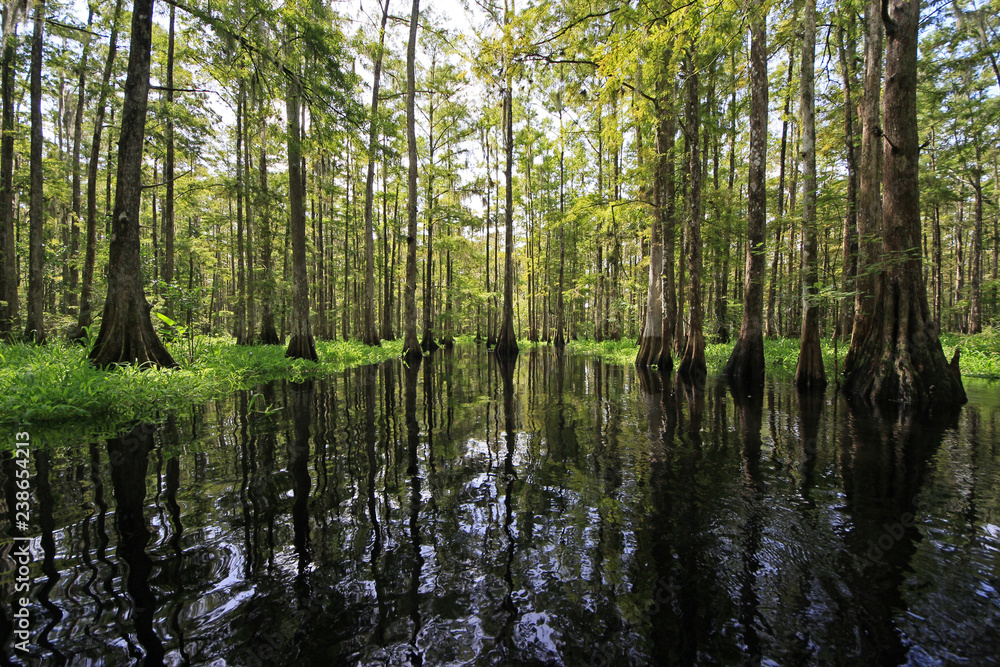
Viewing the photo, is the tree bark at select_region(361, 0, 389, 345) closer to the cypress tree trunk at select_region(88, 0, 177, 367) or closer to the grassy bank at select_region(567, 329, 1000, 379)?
the cypress tree trunk at select_region(88, 0, 177, 367)

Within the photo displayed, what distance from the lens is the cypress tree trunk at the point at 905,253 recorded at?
6516 millimetres

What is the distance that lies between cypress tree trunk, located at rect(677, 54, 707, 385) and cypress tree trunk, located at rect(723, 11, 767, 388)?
4.41 feet

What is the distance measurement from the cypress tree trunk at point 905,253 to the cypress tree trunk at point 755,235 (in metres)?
2.48

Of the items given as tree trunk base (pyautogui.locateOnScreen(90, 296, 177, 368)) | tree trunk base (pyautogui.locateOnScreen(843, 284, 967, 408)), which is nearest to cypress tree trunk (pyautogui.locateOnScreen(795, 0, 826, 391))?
tree trunk base (pyautogui.locateOnScreen(843, 284, 967, 408))

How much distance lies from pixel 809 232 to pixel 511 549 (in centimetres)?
1043

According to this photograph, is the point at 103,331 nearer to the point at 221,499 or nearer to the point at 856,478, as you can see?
the point at 221,499

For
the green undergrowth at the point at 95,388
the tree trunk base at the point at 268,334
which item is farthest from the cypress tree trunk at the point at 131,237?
the tree trunk base at the point at 268,334

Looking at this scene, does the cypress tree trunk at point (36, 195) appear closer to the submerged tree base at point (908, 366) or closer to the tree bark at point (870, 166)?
the submerged tree base at point (908, 366)

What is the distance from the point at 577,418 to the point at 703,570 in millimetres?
3950

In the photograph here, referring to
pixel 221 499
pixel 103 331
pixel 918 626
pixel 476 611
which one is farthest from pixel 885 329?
pixel 103 331

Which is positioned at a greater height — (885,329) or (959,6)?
(959,6)

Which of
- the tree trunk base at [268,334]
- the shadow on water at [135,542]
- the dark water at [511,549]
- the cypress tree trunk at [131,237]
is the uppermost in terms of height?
the cypress tree trunk at [131,237]

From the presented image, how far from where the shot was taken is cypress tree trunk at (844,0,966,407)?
21.4 ft

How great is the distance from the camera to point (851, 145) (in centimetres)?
1226
